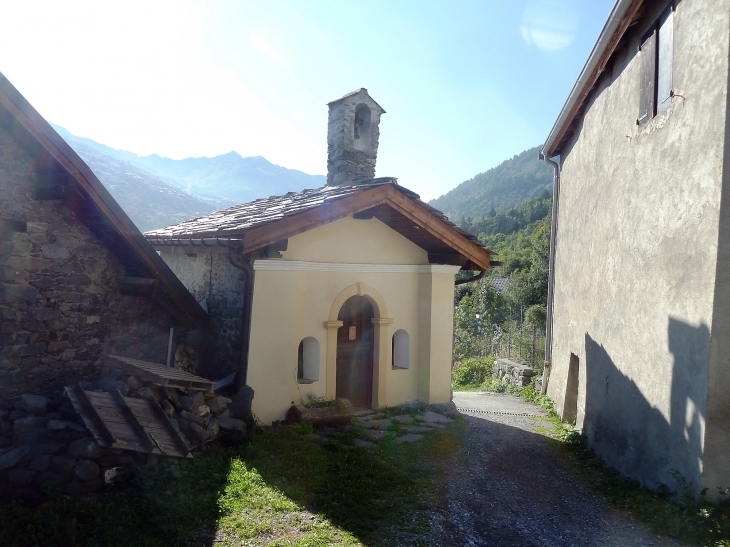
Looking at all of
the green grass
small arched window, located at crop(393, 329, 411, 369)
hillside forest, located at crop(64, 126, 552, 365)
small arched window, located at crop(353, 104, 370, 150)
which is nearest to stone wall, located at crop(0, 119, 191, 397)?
the green grass

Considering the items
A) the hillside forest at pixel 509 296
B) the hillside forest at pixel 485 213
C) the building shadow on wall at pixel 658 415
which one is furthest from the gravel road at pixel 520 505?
the hillside forest at pixel 509 296

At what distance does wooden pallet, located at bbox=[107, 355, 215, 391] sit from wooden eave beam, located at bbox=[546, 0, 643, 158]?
23.4ft

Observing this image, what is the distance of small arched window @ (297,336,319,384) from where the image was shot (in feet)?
26.3

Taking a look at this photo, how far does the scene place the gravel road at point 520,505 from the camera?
15.2 ft

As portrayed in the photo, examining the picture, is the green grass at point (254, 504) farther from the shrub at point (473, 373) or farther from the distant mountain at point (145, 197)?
the distant mountain at point (145, 197)

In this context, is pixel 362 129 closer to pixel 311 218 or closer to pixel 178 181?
pixel 311 218

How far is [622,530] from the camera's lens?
4820 mm

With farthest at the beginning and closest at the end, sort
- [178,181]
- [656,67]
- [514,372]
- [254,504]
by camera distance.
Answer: [178,181] → [514,372] → [656,67] → [254,504]

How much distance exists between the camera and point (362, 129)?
1062cm

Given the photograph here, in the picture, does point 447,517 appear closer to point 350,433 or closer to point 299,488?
point 299,488

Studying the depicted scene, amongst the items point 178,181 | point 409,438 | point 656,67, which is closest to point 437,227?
point 409,438

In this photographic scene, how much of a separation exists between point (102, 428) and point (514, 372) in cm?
1121

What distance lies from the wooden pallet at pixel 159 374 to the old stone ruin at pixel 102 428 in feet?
0.04

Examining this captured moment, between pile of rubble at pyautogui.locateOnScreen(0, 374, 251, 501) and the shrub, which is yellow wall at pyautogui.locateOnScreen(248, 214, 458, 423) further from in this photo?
the shrub
